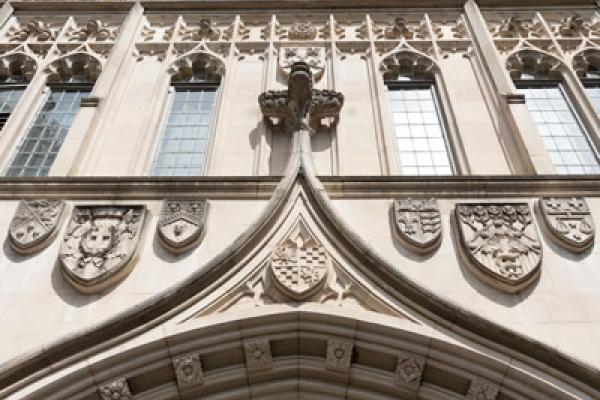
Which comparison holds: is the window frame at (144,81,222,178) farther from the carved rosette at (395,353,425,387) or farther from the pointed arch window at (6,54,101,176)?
the carved rosette at (395,353,425,387)

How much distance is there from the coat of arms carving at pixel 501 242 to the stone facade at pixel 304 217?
0.08ft

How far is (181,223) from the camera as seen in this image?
7.45 m

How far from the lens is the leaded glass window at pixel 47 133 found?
9.46 metres

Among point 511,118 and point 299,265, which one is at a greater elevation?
point 511,118

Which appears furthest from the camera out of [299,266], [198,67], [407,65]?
[198,67]

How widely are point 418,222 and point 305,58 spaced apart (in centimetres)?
471

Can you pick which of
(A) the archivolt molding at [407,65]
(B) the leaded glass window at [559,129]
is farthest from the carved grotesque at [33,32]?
(B) the leaded glass window at [559,129]

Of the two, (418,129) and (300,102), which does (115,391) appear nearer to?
(300,102)

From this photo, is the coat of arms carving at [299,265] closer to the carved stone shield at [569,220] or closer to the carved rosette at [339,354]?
the carved rosette at [339,354]

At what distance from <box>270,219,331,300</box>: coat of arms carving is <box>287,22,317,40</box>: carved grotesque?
5.52 meters

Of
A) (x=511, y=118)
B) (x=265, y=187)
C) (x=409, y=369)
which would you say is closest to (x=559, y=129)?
(x=511, y=118)

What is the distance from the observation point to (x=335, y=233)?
719 centimetres

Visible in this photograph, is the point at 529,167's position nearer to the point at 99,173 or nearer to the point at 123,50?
the point at 99,173

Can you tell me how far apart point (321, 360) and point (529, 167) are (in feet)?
13.3
